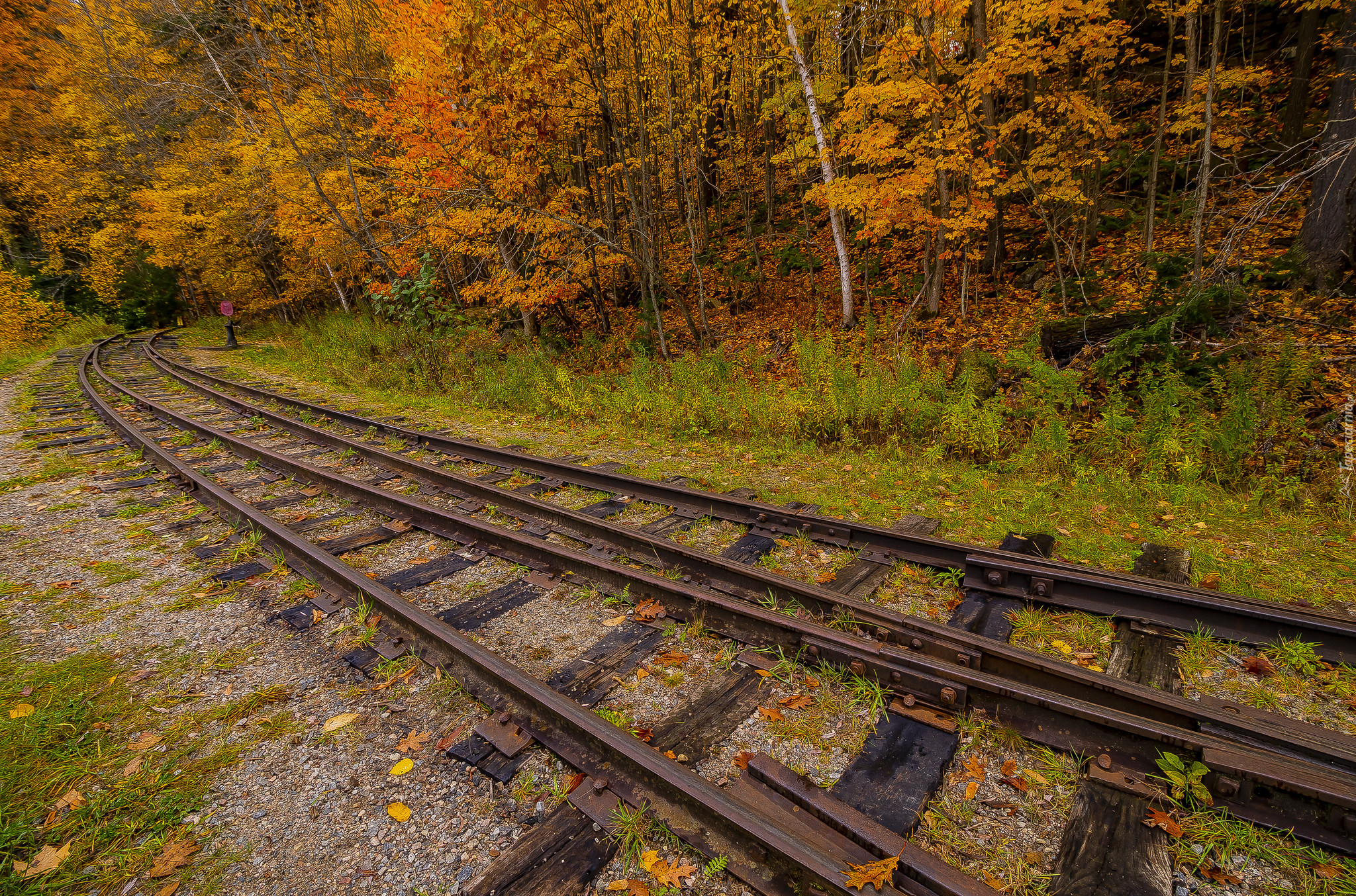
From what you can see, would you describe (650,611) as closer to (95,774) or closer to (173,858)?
(173,858)

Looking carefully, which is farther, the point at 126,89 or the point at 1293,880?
the point at 126,89

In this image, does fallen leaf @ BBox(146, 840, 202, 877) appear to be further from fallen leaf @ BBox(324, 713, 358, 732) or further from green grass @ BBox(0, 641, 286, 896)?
fallen leaf @ BBox(324, 713, 358, 732)

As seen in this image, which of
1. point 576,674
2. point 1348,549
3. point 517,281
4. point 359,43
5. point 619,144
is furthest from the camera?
point 359,43

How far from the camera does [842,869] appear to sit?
2.04 metres

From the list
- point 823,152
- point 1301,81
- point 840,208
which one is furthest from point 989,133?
point 1301,81

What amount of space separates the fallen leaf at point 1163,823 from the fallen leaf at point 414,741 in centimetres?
327

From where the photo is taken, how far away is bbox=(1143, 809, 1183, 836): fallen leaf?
2.21 meters

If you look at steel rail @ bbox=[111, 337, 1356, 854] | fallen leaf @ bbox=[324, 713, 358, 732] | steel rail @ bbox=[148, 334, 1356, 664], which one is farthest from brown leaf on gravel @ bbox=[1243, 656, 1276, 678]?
fallen leaf @ bbox=[324, 713, 358, 732]

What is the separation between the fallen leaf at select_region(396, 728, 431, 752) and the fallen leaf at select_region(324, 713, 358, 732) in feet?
1.43

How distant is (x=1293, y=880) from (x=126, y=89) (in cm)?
3942

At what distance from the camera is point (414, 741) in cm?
304

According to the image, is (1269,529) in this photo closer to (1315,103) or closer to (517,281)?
(517,281)

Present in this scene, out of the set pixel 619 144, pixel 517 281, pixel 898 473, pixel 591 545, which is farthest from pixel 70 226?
pixel 898 473

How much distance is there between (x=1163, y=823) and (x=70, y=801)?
199 inches
